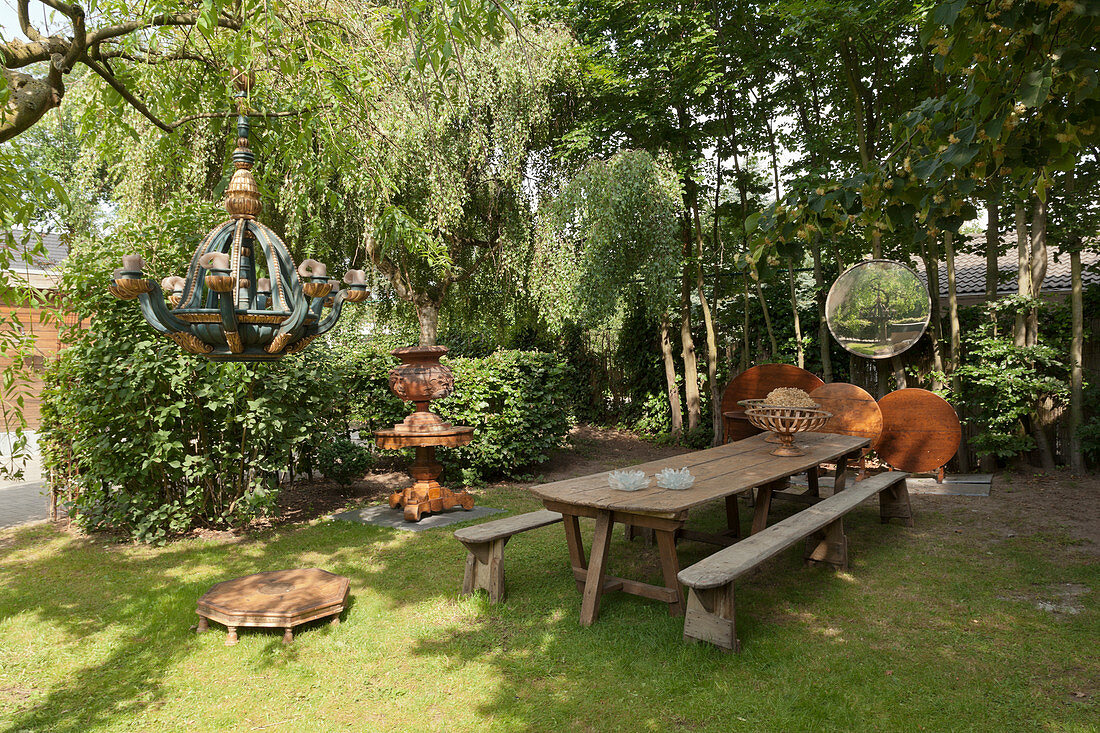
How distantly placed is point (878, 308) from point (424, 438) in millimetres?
5392

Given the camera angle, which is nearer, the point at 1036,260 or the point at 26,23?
the point at 26,23

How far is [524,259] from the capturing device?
9.62 metres

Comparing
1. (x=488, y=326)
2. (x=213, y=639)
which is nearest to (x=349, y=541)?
(x=213, y=639)

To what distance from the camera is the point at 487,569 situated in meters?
4.02

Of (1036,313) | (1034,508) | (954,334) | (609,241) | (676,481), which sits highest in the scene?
(609,241)

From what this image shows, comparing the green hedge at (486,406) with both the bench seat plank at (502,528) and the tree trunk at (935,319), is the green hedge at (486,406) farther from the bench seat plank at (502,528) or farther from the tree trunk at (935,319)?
the tree trunk at (935,319)

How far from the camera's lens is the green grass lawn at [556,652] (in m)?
2.72

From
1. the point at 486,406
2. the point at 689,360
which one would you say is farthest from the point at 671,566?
the point at 689,360

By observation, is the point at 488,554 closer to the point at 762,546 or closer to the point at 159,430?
the point at 762,546

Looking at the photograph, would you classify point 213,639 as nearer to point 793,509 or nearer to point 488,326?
point 793,509

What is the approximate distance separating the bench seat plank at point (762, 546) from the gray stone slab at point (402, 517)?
9.96ft

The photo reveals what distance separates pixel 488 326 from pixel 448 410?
420cm

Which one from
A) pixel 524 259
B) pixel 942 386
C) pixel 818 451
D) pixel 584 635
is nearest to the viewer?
pixel 584 635

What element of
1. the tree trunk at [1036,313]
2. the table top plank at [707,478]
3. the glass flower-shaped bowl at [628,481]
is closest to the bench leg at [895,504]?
the table top plank at [707,478]
